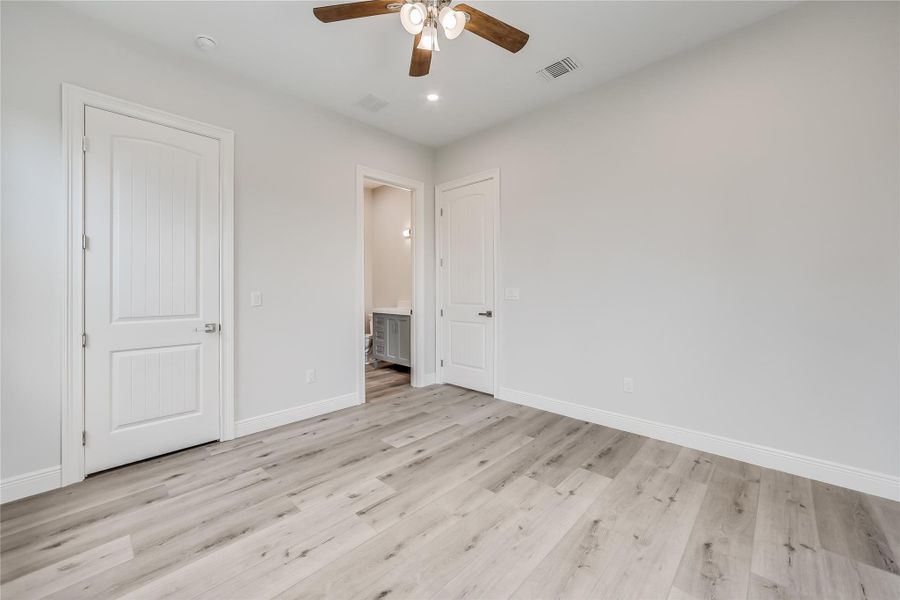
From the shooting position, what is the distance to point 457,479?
2318 mm

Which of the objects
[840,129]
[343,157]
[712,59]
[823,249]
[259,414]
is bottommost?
[259,414]

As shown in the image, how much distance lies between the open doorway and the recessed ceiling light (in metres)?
2.20

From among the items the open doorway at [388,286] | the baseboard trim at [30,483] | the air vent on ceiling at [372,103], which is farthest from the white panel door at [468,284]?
the baseboard trim at [30,483]

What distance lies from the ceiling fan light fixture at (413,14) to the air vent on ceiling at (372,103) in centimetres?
146

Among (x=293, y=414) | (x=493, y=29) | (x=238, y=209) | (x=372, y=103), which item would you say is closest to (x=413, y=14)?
(x=493, y=29)

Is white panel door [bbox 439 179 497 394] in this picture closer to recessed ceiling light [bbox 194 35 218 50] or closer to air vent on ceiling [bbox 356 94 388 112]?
air vent on ceiling [bbox 356 94 388 112]

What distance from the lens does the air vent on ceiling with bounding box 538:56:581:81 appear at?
285 cm

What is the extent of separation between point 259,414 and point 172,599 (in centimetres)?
179

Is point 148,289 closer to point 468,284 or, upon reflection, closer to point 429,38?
point 429,38

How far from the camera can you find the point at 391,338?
5305 mm

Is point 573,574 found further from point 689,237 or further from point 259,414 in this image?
point 259,414

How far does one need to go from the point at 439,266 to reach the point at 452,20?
2807 mm

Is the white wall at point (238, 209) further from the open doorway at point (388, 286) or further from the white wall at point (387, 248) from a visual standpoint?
the white wall at point (387, 248)

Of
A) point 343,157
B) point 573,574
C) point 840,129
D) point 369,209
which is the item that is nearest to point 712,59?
point 840,129
